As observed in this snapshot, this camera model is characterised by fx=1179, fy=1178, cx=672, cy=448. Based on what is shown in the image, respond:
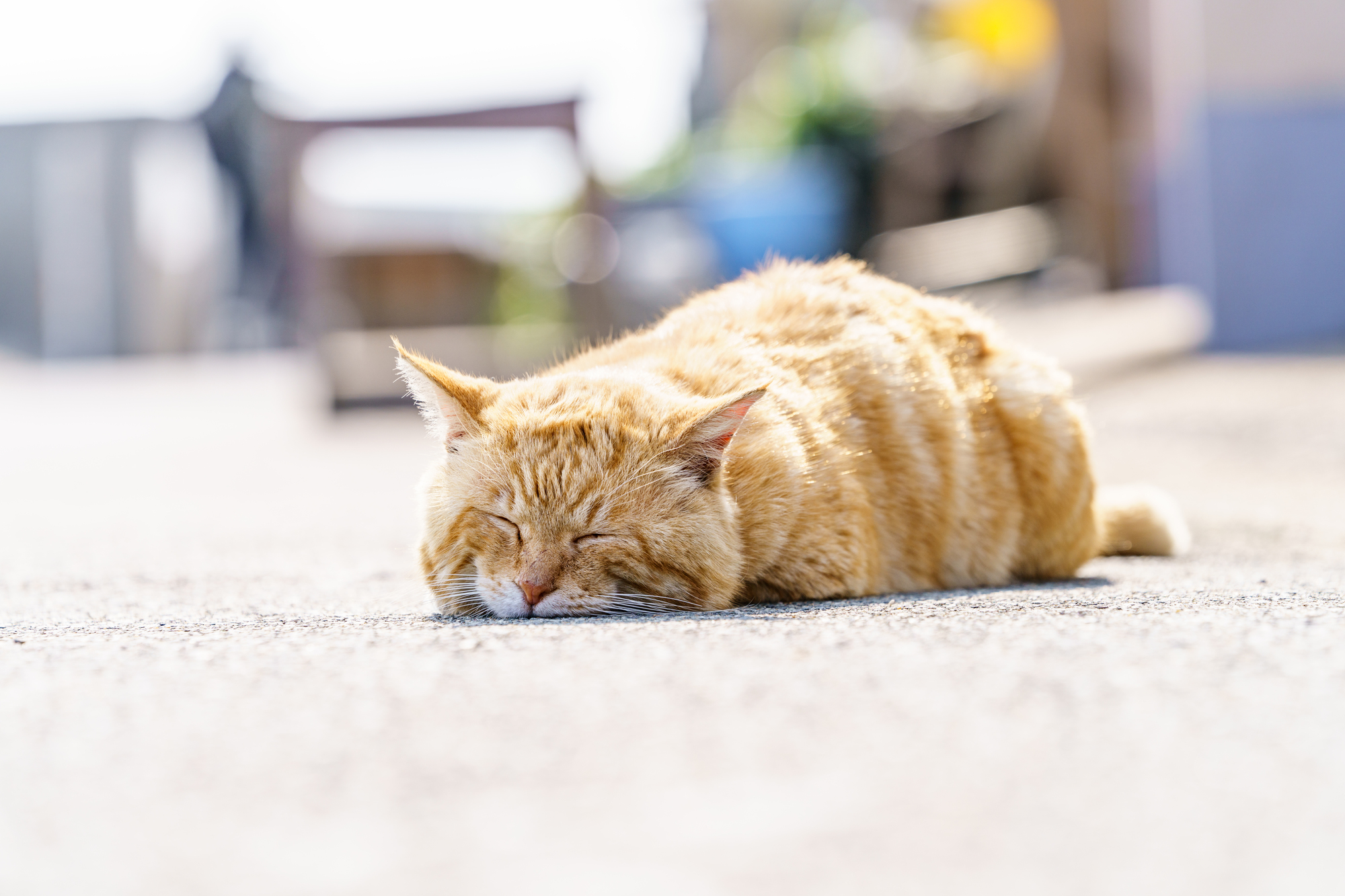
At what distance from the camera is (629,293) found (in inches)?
350

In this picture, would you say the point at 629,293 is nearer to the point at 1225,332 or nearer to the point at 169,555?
the point at 1225,332

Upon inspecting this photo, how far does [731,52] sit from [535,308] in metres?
8.83

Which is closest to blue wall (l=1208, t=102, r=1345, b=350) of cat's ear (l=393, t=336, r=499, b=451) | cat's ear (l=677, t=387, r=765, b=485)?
cat's ear (l=677, t=387, r=765, b=485)

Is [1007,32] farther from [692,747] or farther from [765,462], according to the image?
[692,747]

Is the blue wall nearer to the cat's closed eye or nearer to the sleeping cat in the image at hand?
the sleeping cat

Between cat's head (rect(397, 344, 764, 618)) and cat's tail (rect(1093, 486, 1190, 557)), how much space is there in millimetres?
1403

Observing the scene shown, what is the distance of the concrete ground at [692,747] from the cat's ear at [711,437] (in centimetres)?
31

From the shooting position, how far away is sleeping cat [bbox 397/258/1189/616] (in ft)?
7.51

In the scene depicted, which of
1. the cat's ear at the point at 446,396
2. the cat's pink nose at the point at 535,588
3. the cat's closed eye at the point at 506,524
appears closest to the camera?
the cat's pink nose at the point at 535,588

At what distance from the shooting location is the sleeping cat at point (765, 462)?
2289 millimetres

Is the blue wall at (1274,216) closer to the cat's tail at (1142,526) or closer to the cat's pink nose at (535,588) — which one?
the cat's tail at (1142,526)

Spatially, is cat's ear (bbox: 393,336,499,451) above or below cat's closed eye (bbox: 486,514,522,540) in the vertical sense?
above

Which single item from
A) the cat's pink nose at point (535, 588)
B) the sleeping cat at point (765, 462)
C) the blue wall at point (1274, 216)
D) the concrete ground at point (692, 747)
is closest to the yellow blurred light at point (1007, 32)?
the blue wall at point (1274, 216)

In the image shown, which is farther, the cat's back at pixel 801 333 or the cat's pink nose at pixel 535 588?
the cat's back at pixel 801 333
